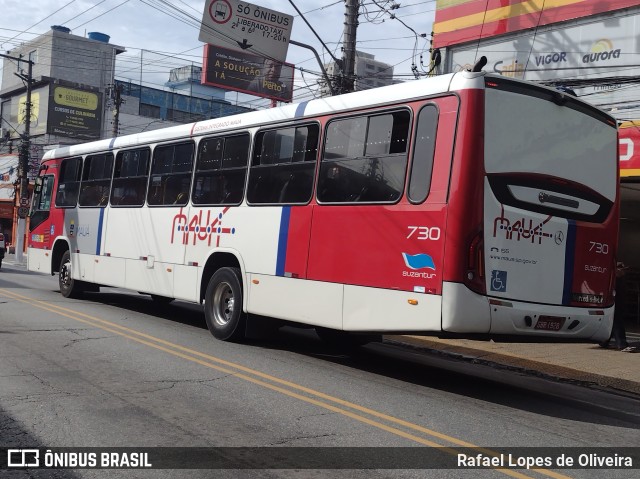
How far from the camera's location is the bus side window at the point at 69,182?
632 inches

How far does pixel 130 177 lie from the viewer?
543 inches

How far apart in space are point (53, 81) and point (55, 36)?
18.6 feet

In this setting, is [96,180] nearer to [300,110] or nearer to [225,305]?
[225,305]

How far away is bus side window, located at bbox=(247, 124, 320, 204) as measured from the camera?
31.2 feet

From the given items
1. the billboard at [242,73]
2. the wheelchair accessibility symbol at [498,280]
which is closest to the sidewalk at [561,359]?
the wheelchair accessibility symbol at [498,280]

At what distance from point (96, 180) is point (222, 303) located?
5.65 metres

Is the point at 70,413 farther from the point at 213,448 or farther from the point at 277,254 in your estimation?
the point at 277,254

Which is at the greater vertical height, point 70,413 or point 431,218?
point 431,218

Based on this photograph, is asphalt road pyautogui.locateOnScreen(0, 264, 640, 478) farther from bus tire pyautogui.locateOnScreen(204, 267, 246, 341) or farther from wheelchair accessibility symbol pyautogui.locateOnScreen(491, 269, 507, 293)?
wheelchair accessibility symbol pyautogui.locateOnScreen(491, 269, 507, 293)

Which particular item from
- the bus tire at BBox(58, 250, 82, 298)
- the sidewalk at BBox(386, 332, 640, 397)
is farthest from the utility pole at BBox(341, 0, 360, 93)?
the bus tire at BBox(58, 250, 82, 298)

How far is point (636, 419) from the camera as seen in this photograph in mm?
7598

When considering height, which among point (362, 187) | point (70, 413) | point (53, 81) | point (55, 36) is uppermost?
point (55, 36)

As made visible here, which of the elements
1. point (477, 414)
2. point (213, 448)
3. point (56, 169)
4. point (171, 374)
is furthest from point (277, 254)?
point (56, 169)

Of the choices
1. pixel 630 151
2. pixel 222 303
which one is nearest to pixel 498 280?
pixel 222 303
